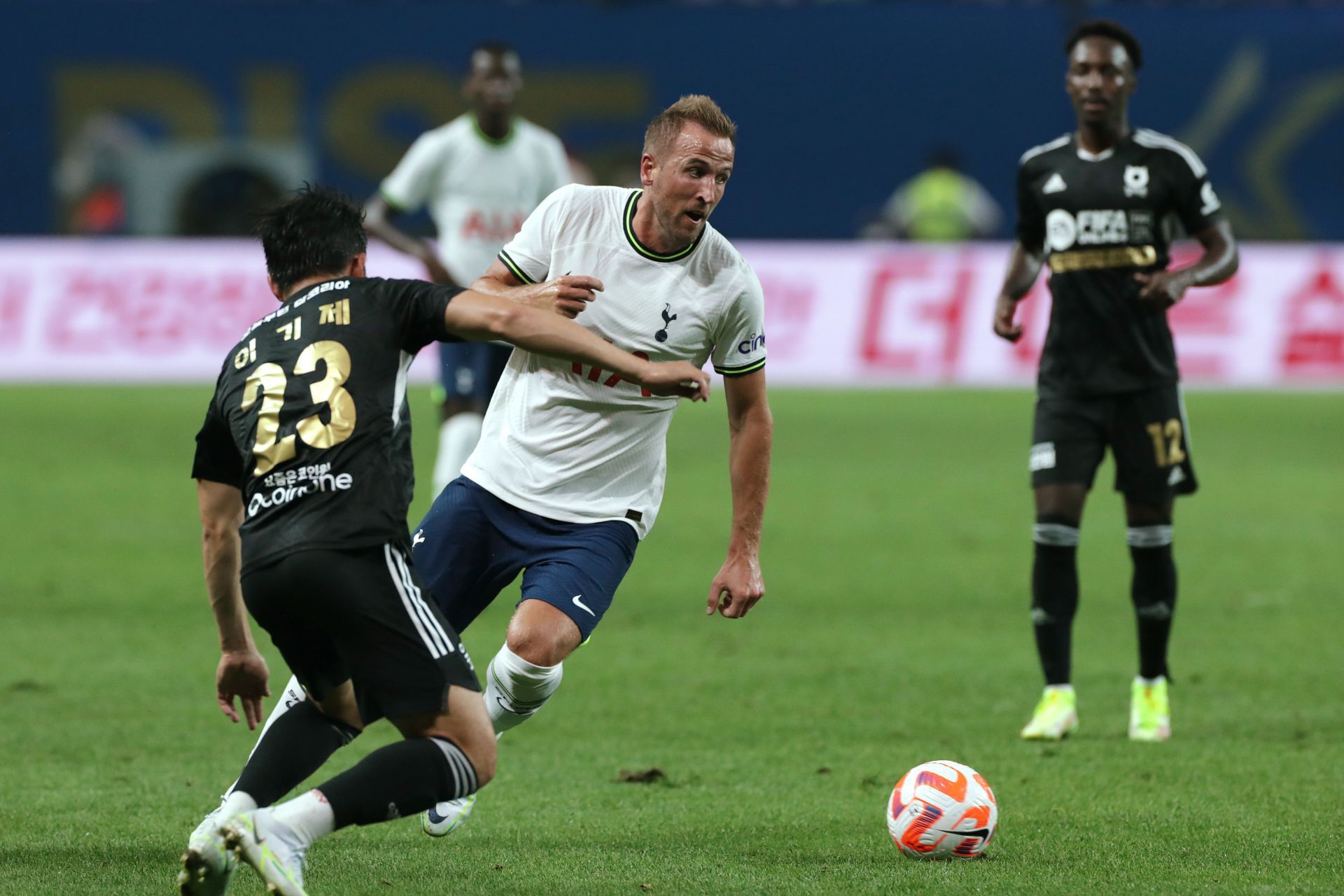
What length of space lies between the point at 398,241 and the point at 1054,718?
5037 mm

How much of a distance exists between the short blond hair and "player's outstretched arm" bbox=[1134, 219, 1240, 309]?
94.4 inches

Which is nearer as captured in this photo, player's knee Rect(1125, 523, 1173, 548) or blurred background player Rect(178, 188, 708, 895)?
blurred background player Rect(178, 188, 708, 895)

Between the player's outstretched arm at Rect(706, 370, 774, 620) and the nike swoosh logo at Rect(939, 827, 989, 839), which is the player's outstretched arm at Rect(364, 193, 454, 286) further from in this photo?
the nike swoosh logo at Rect(939, 827, 989, 839)

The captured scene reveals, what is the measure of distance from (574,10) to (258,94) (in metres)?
4.91

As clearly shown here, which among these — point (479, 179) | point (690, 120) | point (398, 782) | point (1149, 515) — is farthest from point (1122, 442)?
point (479, 179)

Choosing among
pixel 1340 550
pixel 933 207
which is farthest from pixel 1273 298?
pixel 1340 550

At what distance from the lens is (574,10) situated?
2884 centimetres

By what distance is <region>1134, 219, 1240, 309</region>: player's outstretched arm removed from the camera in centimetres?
706

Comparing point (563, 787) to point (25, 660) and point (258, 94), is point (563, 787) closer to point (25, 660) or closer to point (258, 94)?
point (25, 660)

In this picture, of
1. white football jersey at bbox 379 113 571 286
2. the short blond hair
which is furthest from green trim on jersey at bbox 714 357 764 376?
white football jersey at bbox 379 113 571 286

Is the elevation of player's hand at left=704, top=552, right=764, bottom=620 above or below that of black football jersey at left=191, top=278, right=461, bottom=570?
below

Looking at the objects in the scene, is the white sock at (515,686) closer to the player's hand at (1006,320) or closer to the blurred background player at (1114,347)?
the blurred background player at (1114,347)

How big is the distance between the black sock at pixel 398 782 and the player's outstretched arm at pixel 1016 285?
12.7ft

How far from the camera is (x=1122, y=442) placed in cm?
736
